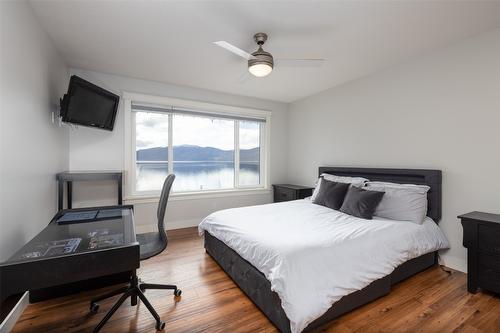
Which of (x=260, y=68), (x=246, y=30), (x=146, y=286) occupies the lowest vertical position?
(x=146, y=286)

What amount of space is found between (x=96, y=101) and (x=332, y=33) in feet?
9.19

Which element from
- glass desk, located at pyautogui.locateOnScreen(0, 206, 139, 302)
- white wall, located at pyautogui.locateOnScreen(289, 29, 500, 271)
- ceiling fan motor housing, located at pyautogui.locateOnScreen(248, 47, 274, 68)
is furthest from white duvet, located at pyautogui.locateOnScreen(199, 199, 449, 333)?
ceiling fan motor housing, located at pyautogui.locateOnScreen(248, 47, 274, 68)

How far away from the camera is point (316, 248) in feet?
5.73

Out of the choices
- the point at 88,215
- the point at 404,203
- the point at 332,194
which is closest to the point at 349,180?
the point at 332,194

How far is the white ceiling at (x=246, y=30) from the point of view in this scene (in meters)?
1.92

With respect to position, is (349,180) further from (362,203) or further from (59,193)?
(59,193)

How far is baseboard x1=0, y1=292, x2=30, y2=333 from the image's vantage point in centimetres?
153

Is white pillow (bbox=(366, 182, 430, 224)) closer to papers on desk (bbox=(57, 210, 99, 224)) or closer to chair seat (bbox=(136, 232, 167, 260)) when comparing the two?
chair seat (bbox=(136, 232, 167, 260))

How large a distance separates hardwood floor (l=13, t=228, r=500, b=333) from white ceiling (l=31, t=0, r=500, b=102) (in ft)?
8.25

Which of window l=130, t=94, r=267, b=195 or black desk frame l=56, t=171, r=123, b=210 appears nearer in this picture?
black desk frame l=56, t=171, r=123, b=210

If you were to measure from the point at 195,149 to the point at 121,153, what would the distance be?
120cm

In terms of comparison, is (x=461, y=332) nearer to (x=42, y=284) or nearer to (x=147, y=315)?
(x=147, y=315)

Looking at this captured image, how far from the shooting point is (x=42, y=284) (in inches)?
43.6

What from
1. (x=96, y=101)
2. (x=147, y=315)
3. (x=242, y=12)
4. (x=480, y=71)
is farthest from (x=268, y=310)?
(x=480, y=71)
